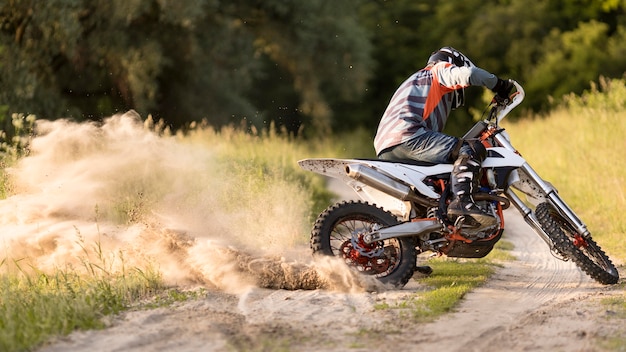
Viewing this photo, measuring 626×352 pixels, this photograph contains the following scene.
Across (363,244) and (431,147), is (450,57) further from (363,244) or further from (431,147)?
(363,244)

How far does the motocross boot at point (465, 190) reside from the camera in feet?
26.0

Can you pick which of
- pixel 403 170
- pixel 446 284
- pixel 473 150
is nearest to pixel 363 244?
pixel 403 170

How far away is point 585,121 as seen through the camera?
1883 cm

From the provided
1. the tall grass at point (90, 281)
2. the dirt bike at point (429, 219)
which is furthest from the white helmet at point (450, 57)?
the tall grass at point (90, 281)

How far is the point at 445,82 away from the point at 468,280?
174 cm

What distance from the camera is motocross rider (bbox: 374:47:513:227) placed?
794cm

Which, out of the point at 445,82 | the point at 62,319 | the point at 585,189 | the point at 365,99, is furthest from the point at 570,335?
the point at 365,99

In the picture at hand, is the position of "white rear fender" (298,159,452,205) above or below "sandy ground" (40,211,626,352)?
above

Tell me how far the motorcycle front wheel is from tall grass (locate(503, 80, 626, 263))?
303 cm

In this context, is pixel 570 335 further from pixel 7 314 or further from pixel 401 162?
pixel 7 314

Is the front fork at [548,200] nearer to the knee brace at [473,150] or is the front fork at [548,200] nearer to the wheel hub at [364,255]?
the knee brace at [473,150]

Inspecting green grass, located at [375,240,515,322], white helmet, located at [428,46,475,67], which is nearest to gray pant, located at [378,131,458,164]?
white helmet, located at [428,46,475,67]

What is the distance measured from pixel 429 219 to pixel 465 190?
392 mm

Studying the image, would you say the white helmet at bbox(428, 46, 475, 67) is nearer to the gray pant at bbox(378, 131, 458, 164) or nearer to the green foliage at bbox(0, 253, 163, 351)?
the gray pant at bbox(378, 131, 458, 164)
